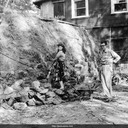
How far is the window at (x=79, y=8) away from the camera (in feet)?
57.6

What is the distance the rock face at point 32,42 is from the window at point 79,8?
5.85 metres

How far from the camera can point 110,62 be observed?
7070 mm

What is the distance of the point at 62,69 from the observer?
7.65 meters

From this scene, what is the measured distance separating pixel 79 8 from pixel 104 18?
248 cm

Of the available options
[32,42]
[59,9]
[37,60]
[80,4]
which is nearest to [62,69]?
[37,60]

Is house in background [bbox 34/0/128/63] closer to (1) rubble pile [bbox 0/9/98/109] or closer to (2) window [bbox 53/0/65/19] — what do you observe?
(2) window [bbox 53/0/65/19]

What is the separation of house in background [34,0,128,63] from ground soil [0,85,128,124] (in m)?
10.0

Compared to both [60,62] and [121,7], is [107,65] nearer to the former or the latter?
[60,62]

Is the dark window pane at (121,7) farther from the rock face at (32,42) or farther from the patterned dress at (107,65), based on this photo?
the patterned dress at (107,65)

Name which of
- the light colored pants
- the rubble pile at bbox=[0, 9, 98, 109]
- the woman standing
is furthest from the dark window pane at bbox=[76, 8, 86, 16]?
the light colored pants

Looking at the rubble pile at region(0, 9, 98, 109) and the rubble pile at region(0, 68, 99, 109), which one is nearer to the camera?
the rubble pile at region(0, 68, 99, 109)

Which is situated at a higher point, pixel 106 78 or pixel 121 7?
pixel 121 7

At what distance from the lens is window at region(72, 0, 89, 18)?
17.5m

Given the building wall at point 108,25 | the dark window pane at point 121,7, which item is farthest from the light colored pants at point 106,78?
the dark window pane at point 121,7
